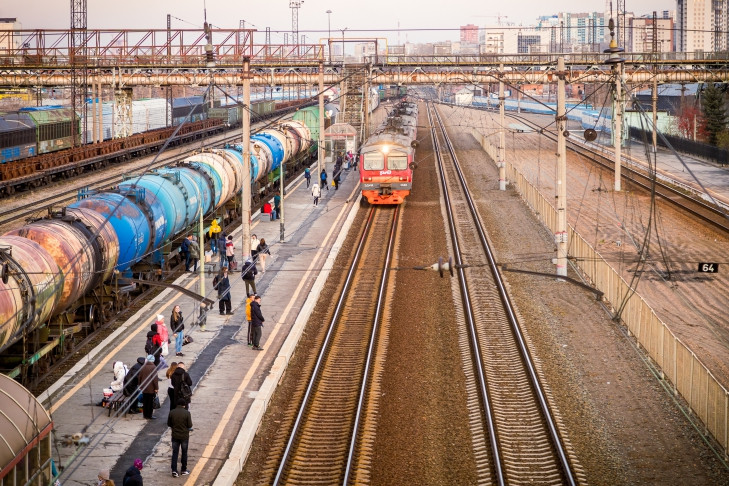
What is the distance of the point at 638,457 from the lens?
16.2m

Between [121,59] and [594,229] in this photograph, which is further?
[121,59]

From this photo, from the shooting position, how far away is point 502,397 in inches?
760

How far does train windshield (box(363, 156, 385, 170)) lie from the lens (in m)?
44.6

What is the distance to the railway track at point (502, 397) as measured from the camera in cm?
1573

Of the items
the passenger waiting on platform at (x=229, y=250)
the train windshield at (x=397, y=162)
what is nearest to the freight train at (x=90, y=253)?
the passenger waiting on platform at (x=229, y=250)

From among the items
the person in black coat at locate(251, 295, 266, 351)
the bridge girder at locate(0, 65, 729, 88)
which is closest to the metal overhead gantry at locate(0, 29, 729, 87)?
the bridge girder at locate(0, 65, 729, 88)

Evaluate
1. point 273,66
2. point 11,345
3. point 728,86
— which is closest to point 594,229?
point 11,345

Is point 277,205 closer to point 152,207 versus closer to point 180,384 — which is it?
point 152,207

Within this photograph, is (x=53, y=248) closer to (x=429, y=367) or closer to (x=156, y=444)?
(x=156, y=444)

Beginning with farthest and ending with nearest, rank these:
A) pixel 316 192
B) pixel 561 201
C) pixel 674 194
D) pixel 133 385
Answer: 1. pixel 674 194
2. pixel 316 192
3. pixel 561 201
4. pixel 133 385

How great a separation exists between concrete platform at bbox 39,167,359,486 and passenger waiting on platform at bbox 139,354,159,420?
8.6 inches

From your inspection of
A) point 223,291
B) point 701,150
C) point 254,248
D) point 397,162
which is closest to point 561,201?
point 254,248

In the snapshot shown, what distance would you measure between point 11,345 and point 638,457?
12.1 meters

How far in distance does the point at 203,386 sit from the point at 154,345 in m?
1.46
